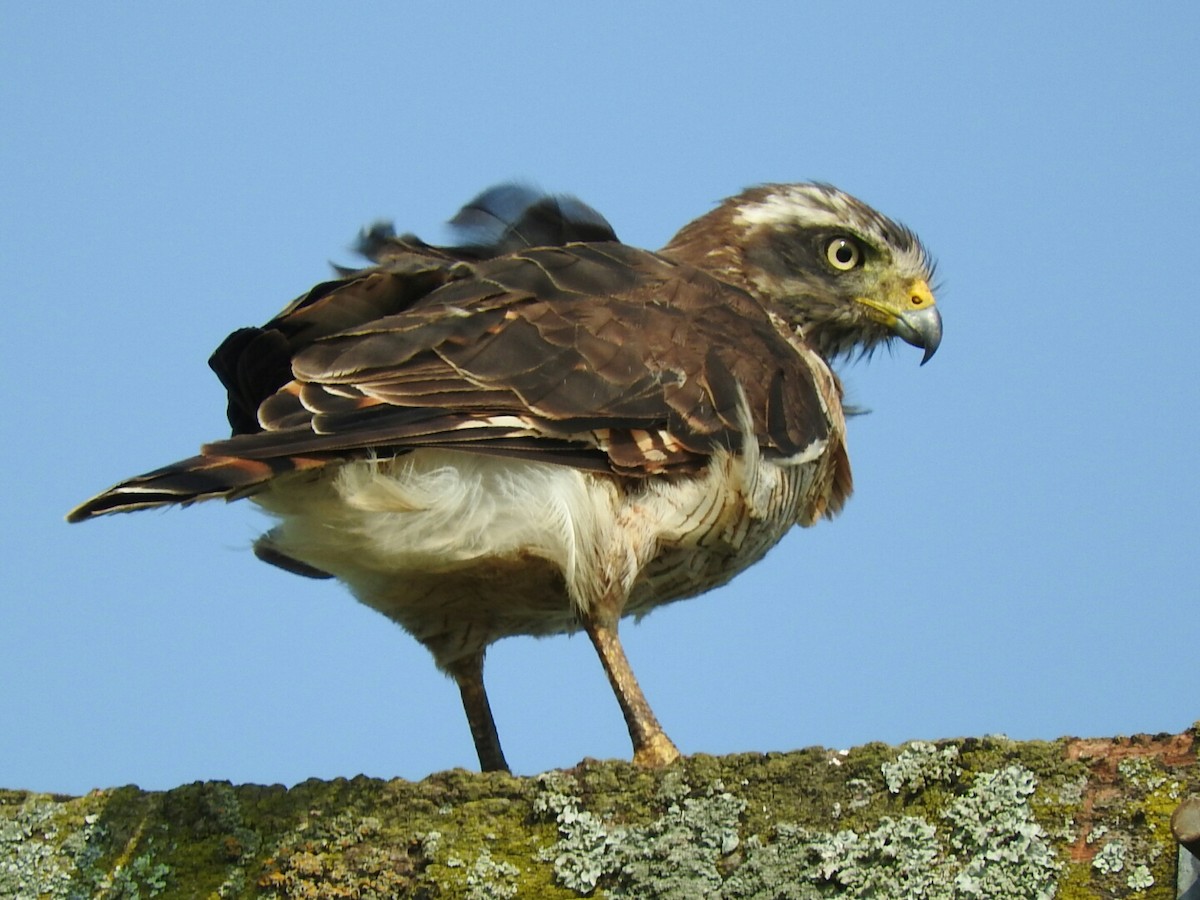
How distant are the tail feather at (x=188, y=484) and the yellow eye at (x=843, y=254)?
309 centimetres

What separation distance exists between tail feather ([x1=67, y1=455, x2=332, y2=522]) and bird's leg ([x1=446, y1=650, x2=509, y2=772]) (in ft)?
5.26

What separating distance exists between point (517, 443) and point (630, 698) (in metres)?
0.86

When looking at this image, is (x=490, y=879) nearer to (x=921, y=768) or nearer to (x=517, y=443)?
(x=921, y=768)

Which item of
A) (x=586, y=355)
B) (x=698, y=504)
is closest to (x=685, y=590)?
(x=698, y=504)

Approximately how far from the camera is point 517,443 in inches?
175

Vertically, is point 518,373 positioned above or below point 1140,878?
above

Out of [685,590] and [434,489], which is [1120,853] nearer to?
[434,489]

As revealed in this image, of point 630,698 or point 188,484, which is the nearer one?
point 188,484

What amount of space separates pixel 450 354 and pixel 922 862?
7.86 ft

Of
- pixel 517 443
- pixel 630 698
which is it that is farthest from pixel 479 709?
pixel 517 443

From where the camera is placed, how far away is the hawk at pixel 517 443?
14.3 ft

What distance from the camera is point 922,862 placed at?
266 centimetres

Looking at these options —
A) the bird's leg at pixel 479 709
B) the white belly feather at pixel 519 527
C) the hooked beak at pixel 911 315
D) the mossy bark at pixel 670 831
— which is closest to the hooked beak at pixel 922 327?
the hooked beak at pixel 911 315

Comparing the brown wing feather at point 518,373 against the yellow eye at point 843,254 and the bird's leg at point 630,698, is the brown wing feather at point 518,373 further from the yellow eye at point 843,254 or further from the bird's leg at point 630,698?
the yellow eye at point 843,254
